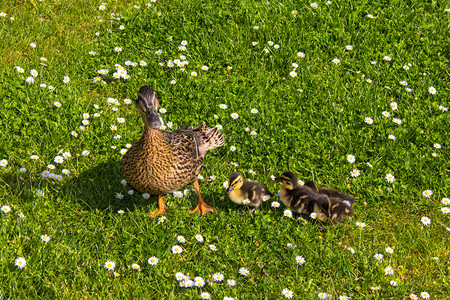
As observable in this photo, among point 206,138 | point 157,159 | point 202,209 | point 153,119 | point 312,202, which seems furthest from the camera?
point 206,138

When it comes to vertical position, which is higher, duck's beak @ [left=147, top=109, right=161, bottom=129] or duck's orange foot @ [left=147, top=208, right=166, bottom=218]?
duck's beak @ [left=147, top=109, right=161, bottom=129]

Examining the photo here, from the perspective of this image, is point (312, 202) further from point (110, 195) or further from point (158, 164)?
point (110, 195)

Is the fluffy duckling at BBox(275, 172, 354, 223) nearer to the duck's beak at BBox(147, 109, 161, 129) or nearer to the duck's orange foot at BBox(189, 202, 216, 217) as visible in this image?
the duck's orange foot at BBox(189, 202, 216, 217)

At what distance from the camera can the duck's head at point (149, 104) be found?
16.8ft

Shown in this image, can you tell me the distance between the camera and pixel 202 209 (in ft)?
20.5

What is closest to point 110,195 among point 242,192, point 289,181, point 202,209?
point 202,209

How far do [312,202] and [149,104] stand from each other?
7.38 ft

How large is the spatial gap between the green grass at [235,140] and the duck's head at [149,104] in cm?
131

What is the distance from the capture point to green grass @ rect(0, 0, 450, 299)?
546cm

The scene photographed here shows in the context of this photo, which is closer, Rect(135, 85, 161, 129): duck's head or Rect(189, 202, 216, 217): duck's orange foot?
Rect(135, 85, 161, 129): duck's head

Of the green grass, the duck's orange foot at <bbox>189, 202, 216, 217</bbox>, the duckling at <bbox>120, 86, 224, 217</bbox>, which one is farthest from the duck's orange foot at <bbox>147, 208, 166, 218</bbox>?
the duck's orange foot at <bbox>189, 202, 216, 217</bbox>

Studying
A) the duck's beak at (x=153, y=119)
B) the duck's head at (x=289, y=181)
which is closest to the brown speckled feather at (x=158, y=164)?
the duck's beak at (x=153, y=119)

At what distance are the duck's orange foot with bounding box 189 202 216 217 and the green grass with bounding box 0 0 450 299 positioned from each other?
0.32ft

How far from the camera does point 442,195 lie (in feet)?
21.8
